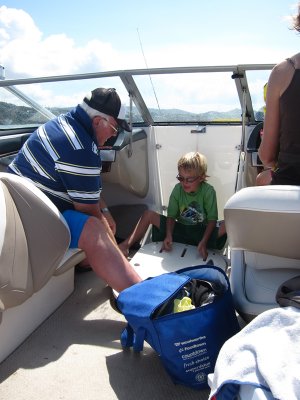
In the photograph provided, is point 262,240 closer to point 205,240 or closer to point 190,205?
point 205,240

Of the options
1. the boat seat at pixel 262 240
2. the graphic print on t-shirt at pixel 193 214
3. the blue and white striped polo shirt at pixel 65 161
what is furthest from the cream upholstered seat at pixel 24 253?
the graphic print on t-shirt at pixel 193 214

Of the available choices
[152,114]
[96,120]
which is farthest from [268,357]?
[152,114]

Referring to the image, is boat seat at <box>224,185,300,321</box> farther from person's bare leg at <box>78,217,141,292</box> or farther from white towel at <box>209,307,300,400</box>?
person's bare leg at <box>78,217,141,292</box>

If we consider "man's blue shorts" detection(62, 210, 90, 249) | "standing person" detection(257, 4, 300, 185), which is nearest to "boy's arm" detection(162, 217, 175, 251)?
"man's blue shorts" detection(62, 210, 90, 249)

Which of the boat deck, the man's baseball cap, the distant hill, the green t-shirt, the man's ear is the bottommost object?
the boat deck

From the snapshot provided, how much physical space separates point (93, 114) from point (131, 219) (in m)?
1.45

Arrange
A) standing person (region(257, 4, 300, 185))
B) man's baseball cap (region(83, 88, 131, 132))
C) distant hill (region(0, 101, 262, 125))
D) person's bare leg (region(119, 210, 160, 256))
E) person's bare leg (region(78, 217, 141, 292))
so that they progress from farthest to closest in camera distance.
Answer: distant hill (region(0, 101, 262, 125)), person's bare leg (region(119, 210, 160, 256)), man's baseball cap (region(83, 88, 131, 132)), person's bare leg (region(78, 217, 141, 292)), standing person (region(257, 4, 300, 185))

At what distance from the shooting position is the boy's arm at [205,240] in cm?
267

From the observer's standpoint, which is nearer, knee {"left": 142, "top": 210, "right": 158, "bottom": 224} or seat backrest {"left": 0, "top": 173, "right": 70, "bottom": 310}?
seat backrest {"left": 0, "top": 173, "right": 70, "bottom": 310}

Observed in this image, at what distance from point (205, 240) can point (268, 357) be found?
1.70 meters

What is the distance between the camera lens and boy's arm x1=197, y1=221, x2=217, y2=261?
2.67 metres

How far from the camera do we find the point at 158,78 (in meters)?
3.10

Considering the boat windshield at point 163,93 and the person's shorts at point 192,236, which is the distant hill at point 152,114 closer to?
the boat windshield at point 163,93

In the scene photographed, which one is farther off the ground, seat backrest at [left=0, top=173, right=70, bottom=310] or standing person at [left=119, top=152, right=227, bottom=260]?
seat backrest at [left=0, top=173, right=70, bottom=310]
